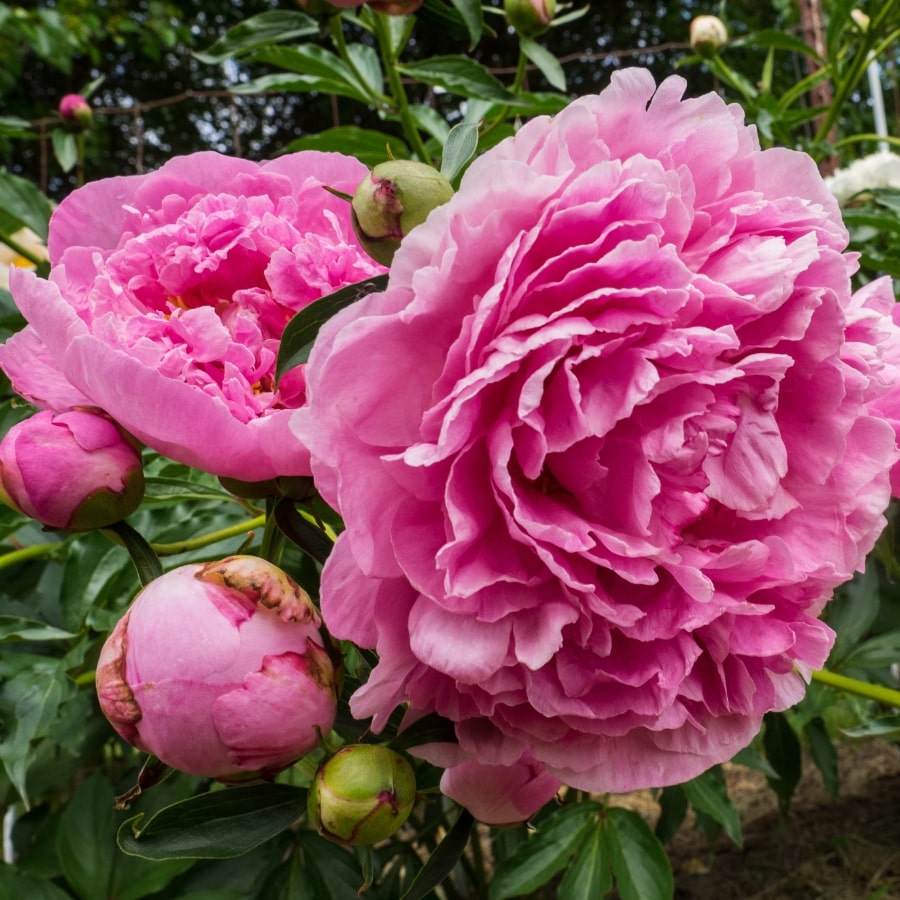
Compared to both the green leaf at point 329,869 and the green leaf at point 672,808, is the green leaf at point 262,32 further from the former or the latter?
the green leaf at point 672,808

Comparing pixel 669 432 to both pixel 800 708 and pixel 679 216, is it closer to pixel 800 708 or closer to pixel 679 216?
pixel 679 216

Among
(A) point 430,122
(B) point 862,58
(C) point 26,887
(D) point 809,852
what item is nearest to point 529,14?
(A) point 430,122

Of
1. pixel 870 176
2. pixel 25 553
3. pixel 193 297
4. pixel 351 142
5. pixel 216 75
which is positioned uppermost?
pixel 193 297

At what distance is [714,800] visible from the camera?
880 mm

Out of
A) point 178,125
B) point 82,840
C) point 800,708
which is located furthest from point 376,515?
point 178,125

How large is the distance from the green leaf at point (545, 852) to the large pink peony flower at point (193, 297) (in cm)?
53

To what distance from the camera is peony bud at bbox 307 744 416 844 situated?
0.33 metres

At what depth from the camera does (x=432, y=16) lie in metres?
0.64

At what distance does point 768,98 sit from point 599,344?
3.08ft

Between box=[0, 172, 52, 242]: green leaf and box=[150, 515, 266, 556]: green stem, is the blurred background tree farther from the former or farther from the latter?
box=[150, 515, 266, 556]: green stem

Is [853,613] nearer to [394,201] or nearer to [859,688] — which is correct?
[859,688]

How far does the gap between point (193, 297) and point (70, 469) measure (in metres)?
0.09

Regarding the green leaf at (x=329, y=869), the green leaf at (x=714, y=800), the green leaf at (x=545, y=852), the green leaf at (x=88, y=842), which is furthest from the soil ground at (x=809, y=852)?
the green leaf at (x=88, y=842)

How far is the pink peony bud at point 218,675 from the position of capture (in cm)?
30
